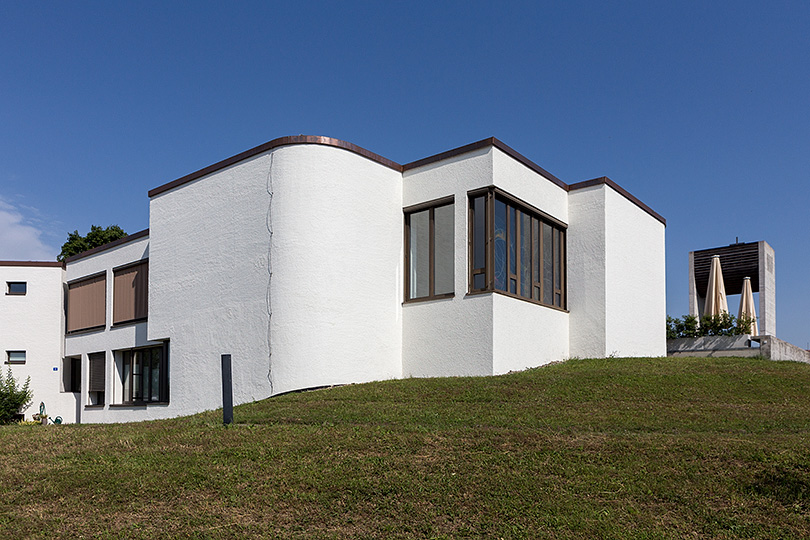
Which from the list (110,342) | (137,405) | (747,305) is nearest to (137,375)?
(137,405)

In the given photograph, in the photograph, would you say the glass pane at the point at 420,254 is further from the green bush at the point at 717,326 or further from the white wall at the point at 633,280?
the green bush at the point at 717,326

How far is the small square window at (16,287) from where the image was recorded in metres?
27.6

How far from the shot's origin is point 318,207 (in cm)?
1658

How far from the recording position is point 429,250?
1786cm

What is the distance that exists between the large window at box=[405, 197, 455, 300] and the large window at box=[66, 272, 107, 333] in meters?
11.3

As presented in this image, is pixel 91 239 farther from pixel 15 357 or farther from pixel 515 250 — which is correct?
pixel 515 250

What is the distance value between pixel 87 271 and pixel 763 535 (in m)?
23.1

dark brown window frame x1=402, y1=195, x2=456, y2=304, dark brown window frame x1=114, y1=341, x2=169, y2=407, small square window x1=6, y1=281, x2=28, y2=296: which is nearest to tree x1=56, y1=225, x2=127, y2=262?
small square window x1=6, y1=281, x2=28, y2=296

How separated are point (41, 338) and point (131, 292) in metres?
6.47

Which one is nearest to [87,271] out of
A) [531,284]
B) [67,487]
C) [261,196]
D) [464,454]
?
[261,196]

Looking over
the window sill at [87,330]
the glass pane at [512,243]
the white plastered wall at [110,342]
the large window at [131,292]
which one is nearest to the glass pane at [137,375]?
the white plastered wall at [110,342]

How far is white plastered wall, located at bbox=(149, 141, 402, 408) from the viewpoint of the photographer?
1622cm

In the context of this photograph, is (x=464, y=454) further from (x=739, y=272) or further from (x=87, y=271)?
(x=739, y=272)

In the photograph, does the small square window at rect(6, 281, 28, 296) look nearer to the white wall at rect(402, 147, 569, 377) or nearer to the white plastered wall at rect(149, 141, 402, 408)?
the white plastered wall at rect(149, 141, 402, 408)
